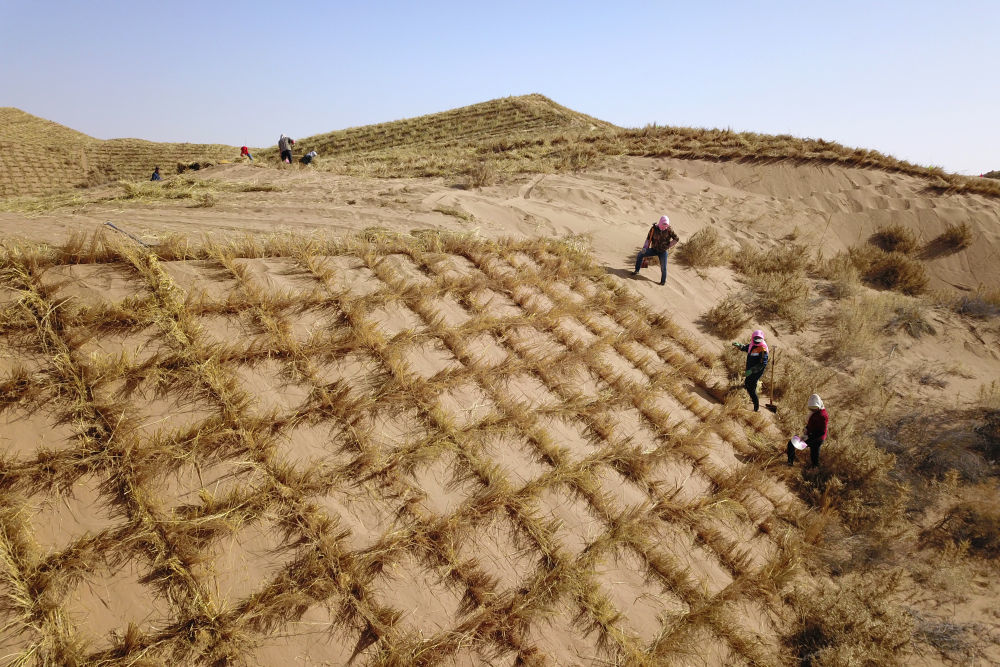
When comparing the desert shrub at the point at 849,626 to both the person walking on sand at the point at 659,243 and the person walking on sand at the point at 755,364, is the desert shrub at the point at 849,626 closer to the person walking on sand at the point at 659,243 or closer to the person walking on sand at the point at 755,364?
the person walking on sand at the point at 755,364

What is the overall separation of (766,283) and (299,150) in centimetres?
2319

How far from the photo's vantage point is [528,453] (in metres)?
5.04

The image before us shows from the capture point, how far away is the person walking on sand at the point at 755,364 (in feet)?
21.9

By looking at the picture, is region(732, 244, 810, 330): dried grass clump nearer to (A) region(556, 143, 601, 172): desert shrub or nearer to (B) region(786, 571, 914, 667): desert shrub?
(B) region(786, 571, 914, 667): desert shrub

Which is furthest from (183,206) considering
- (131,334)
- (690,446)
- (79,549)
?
(690,446)

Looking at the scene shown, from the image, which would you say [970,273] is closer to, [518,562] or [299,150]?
[518,562]

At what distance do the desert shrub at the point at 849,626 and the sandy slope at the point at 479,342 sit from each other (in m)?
0.37

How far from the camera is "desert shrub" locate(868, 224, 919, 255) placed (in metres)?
12.0

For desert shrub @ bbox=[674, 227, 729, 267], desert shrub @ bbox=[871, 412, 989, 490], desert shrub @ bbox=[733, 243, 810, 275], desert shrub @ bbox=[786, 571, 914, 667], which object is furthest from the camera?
desert shrub @ bbox=[733, 243, 810, 275]

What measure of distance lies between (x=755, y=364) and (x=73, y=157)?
35419 millimetres

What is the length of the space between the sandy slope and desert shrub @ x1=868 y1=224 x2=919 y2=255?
12.3 inches

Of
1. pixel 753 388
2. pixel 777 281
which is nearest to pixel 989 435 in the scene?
pixel 753 388

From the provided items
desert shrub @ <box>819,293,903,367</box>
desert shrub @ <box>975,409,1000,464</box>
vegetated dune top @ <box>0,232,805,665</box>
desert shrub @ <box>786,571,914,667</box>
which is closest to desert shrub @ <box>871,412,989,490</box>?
desert shrub @ <box>975,409,1000,464</box>

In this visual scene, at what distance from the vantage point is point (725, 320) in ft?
28.0
